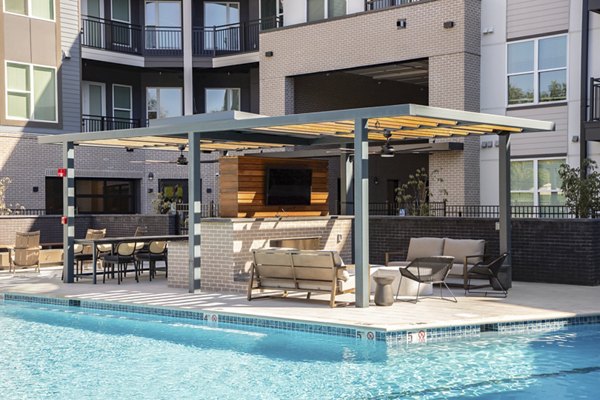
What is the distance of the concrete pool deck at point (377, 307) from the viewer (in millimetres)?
11305

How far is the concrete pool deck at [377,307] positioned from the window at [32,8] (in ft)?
40.2

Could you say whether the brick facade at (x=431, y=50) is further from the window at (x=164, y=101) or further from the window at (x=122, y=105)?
the window at (x=122, y=105)

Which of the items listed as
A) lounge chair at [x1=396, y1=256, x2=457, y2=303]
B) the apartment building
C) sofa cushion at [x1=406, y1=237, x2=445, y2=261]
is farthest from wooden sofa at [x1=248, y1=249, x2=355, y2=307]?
the apartment building

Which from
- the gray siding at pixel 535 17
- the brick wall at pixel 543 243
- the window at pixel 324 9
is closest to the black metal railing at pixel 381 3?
the window at pixel 324 9

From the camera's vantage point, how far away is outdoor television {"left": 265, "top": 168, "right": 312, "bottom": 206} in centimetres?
1588

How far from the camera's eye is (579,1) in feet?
68.2

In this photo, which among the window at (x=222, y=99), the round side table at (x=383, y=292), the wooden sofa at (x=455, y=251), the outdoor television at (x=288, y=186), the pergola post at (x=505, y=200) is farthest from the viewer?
the window at (x=222, y=99)

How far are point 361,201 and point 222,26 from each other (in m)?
20.4

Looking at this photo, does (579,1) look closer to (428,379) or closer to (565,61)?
(565,61)

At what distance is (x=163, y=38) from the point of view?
31.7 m

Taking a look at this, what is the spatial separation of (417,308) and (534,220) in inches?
192

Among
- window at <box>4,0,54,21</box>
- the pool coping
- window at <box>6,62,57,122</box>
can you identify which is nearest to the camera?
the pool coping

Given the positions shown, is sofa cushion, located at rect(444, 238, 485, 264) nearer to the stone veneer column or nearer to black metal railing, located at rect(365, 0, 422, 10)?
the stone veneer column

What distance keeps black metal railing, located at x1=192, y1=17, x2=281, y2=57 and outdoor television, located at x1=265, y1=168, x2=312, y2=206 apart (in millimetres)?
14832
